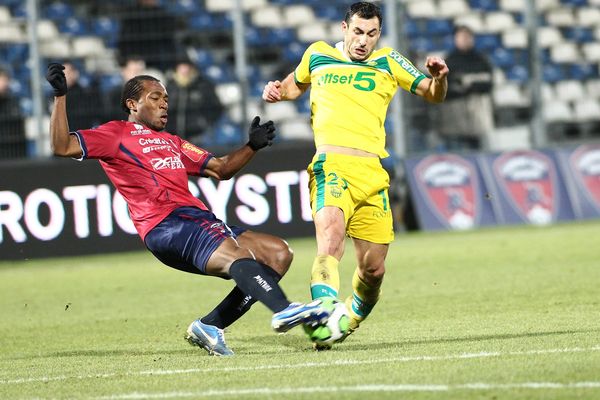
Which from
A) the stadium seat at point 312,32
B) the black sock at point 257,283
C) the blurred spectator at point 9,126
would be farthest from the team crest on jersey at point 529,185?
the black sock at point 257,283

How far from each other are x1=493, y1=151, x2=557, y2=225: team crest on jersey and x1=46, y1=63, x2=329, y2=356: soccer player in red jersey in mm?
10718

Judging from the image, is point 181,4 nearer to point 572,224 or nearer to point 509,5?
point 509,5

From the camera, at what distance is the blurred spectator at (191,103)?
18.4 meters

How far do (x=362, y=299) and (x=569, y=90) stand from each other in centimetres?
1327

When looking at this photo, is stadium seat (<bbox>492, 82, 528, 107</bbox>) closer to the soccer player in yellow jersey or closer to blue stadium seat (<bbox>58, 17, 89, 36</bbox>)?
blue stadium seat (<bbox>58, 17, 89, 36</bbox>)

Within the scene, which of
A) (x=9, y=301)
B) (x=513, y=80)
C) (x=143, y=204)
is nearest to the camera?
(x=143, y=204)

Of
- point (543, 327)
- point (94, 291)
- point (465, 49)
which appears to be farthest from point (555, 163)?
point (543, 327)

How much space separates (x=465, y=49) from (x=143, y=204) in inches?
473

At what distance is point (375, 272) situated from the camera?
8.52 meters

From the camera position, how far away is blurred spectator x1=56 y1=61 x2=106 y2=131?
1814 cm

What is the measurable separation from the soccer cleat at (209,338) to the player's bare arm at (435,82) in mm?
2103

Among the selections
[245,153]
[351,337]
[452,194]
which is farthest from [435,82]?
[452,194]

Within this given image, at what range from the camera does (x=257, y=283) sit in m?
7.51

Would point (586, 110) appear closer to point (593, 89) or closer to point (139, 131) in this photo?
point (593, 89)
